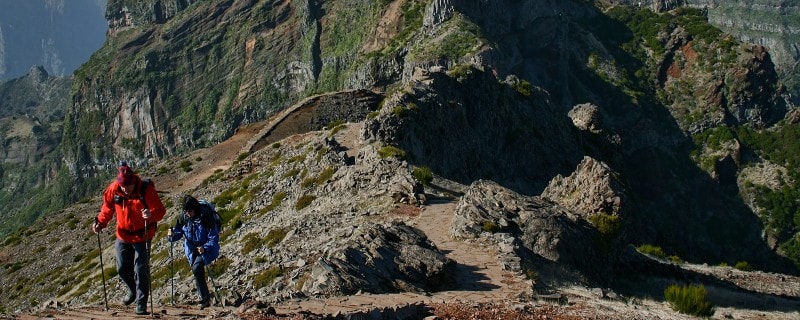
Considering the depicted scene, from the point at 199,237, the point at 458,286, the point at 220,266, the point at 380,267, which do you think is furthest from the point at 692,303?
the point at 220,266

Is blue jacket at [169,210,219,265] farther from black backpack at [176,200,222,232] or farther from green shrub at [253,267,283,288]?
green shrub at [253,267,283,288]

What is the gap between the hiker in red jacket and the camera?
47.6 ft

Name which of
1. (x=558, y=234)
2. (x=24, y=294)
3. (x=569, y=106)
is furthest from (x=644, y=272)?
(x=569, y=106)

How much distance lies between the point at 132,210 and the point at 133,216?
118mm

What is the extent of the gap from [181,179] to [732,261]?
68284 millimetres

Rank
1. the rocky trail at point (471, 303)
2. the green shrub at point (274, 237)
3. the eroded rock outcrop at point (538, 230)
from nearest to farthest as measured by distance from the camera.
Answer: the rocky trail at point (471, 303), the eroded rock outcrop at point (538, 230), the green shrub at point (274, 237)

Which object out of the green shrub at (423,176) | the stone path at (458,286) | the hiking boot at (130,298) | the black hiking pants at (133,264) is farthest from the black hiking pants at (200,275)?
the green shrub at (423,176)

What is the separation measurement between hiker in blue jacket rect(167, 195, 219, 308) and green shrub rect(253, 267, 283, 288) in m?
3.86

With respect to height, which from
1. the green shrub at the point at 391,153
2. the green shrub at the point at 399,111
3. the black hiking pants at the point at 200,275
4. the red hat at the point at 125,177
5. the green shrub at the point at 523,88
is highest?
the green shrub at the point at 523,88

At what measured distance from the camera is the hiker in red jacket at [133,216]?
14.5 meters

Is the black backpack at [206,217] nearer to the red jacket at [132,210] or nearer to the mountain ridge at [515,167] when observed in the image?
the red jacket at [132,210]

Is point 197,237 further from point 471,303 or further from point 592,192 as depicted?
point 592,192

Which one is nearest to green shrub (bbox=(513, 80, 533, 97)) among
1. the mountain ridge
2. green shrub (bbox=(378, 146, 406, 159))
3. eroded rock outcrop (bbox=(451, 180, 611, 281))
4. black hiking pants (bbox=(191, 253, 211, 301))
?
the mountain ridge

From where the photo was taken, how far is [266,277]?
19.9 metres
